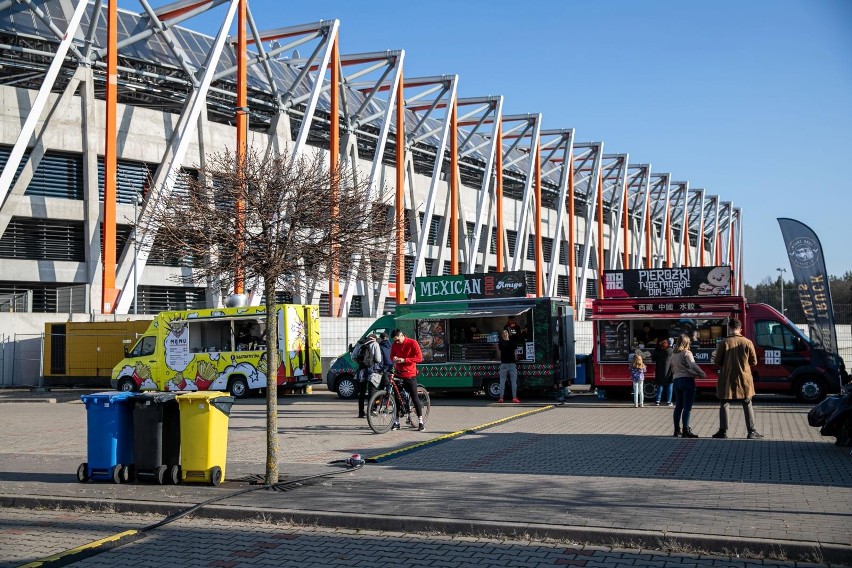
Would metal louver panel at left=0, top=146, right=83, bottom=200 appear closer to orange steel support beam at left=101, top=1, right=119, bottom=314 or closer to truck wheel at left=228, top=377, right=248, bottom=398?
orange steel support beam at left=101, top=1, right=119, bottom=314

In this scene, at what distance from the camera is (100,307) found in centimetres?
3203

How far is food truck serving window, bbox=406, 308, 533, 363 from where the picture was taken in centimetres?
2244

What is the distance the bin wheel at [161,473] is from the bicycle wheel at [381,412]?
192 inches

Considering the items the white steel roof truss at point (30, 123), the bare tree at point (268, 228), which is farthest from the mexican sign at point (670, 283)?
the white steel roof truss at point (30, 123)

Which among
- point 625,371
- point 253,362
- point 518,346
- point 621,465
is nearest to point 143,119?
point 253,362

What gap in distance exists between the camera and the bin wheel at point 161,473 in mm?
9328

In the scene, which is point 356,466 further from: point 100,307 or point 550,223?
point 550,223

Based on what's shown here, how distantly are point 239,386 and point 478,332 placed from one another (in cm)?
703

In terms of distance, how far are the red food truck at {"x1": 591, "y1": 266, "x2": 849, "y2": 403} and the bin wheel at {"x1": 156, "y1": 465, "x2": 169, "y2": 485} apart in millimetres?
12724

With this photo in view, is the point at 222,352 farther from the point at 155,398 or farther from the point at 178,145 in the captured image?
the point at 155,398

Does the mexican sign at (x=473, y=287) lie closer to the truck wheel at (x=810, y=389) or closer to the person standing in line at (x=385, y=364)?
the person standing in line at (x=385, y=364)

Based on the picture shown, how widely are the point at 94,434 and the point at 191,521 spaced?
2.50m

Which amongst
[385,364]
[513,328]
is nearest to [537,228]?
[513,328]

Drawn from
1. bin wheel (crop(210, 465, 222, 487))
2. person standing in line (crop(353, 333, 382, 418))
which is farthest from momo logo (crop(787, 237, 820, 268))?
bin wheel (crop(210, 465, 222, 487))
